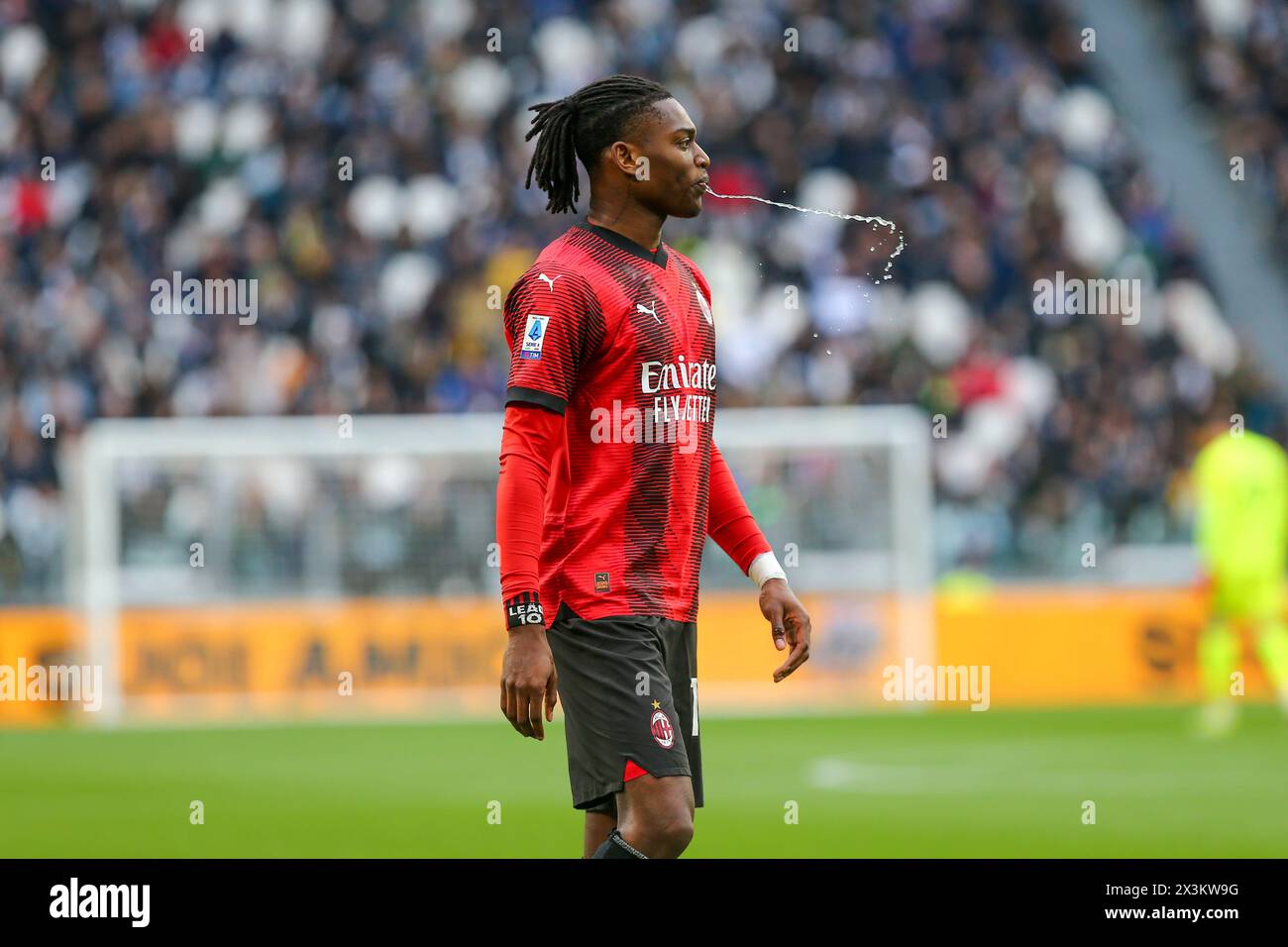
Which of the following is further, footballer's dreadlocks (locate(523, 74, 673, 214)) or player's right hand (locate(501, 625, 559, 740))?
footballer's dreadlocks (locate(523, 74, 673, 214))

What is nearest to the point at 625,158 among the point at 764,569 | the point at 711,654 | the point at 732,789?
the point at 764,569

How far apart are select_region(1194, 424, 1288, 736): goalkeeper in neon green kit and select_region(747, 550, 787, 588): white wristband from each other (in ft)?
30.1

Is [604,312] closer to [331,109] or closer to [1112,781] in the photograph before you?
[1112,781]

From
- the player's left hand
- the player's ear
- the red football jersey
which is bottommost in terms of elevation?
the player's left hand

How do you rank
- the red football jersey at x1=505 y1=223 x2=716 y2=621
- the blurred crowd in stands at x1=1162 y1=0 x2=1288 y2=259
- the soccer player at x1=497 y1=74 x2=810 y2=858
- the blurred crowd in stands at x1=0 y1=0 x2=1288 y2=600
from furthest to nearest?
the blurred crowd in stands at x1=1162 y1=0 x2=1288 y2=259 → the blurred crowd in stands at x1=0 y1=0 x2=1288 y2=600 → the red football jersey at x1=505 y1=223 x2=716 y2=621 → the soccer player at x1=497 y1=74 x2=810 y2=858

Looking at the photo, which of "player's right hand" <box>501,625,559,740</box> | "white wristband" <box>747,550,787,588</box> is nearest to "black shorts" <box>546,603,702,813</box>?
"player's right hand" <box>501,625,559,740</box>

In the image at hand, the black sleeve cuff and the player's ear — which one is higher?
the player's ear

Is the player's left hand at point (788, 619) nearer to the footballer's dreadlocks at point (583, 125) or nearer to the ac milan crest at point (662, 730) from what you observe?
the ac milan crest at point (662, 730)

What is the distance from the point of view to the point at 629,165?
16.5 feet

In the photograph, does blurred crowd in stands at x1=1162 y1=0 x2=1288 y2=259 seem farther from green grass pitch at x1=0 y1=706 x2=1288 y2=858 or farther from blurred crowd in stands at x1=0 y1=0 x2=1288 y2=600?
green grass pitch at x1=0 y1=706 x2=1288 y2=858

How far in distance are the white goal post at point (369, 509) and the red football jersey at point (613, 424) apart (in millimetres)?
11802

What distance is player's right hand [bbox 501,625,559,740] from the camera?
14.7 ft

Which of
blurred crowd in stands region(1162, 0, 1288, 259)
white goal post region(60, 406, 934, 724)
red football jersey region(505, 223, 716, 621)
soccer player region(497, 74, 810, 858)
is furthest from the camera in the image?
blurred crowd in stands region(1162, 0, 1288, 259)

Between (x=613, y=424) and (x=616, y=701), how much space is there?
2.13 feet
